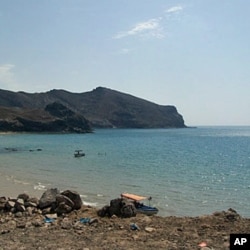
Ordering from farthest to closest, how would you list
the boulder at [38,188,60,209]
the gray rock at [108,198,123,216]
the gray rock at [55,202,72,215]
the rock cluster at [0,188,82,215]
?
the boulder at [38,188,60,209] < the rock cluster at [0,188,82,215] < the gray rock at [55,202,72,215] < the gray rock at [108,198,123,216]

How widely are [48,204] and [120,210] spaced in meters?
3.60

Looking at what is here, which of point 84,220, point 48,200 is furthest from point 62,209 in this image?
point 84,220

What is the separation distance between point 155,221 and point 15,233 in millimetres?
5177

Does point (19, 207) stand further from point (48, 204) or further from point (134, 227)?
point (134, 227)

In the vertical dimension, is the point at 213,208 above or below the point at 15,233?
below

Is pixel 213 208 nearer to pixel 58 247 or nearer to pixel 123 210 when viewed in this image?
pixel 123 210

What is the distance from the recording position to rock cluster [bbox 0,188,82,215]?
52.7 ft

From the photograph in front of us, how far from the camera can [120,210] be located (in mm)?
15297

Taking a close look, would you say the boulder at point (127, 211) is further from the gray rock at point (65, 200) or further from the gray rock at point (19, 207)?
the gray rock at point (19, 207)

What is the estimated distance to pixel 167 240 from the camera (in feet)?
37.8

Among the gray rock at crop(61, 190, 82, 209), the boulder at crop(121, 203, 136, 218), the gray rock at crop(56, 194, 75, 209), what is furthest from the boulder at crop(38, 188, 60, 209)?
the boulder at crop(121, 203, 136, 218)

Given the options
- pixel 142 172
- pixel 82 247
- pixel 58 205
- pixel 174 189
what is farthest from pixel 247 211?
pixel 142 172

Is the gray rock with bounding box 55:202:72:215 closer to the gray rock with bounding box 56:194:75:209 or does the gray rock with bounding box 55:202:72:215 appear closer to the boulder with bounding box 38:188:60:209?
the gray rock with bounding box 56:194:75:209

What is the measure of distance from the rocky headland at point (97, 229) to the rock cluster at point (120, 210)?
0.40ft
